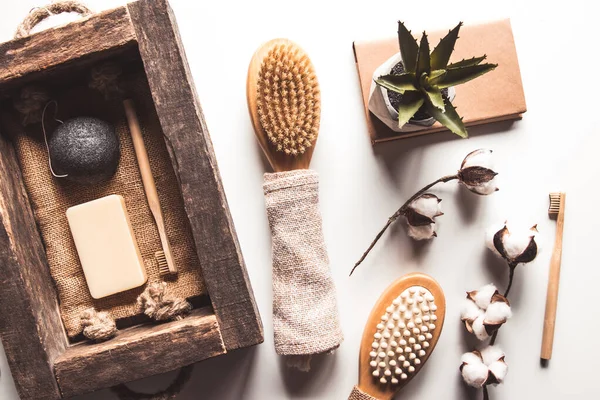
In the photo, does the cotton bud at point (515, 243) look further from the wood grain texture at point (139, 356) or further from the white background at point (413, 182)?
the wood grain texture at point (139, 356)

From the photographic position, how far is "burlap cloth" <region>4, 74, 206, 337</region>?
30.5 inches

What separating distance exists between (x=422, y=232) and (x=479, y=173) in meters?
0.12

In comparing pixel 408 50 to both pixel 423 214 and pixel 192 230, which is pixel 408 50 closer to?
pixel 423 214

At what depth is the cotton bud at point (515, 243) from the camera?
2.64 ft

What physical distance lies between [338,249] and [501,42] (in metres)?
0.40

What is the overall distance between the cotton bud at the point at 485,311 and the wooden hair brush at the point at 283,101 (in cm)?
35

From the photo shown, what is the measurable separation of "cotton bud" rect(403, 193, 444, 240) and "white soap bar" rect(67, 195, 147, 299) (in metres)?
0.40

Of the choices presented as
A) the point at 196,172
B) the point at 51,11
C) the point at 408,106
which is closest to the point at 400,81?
the point at 408,106

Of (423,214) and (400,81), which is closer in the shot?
(400,81)

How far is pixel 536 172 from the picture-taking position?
87 centimetres

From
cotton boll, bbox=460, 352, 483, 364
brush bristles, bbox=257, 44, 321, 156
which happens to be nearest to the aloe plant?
brush bristles, bbox=257, 44, 321, 156

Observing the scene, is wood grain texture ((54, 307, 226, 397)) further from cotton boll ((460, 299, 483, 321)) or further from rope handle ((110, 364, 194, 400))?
cotton boll ((460, 299, 483, 321))

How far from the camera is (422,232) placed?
838 millimetres

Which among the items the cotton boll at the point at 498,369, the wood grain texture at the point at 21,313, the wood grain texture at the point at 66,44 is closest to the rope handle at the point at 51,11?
the wood grain texture at the point at 66,44
